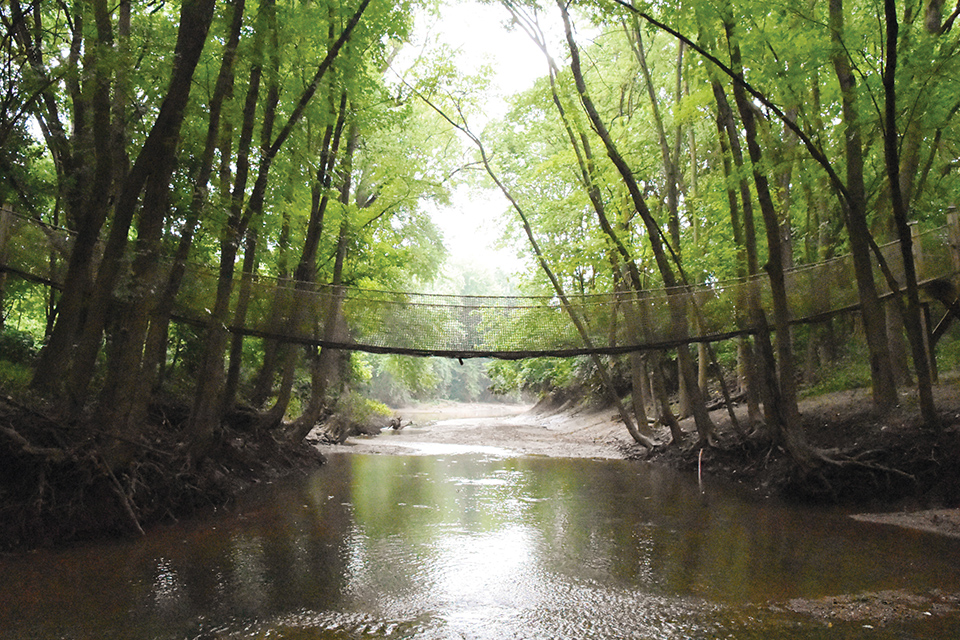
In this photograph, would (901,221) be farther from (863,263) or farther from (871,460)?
(871,460)

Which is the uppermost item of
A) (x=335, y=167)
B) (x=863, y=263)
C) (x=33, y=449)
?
(x=335, y=167)

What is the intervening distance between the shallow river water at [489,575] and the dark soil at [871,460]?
481mm

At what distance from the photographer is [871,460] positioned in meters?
6.29

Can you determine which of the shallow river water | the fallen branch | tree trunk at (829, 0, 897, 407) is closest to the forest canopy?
tree trunk at (829, 0, 897, 407)

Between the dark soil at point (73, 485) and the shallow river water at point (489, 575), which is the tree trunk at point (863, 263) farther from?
the dark soil at point (73, 485)

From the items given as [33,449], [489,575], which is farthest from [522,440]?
[33,449]

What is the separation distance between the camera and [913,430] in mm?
6215

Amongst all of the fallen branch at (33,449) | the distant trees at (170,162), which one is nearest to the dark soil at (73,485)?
the fallen branch at (33,449)

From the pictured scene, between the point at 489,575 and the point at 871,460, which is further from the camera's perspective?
the point at 871,460

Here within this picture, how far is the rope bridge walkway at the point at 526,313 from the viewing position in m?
7.25

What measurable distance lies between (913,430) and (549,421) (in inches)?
654

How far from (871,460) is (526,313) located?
485 cm

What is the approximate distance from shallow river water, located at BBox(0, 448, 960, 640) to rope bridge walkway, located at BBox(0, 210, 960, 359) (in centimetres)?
246

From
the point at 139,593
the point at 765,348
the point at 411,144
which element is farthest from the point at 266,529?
the point at 411,144
